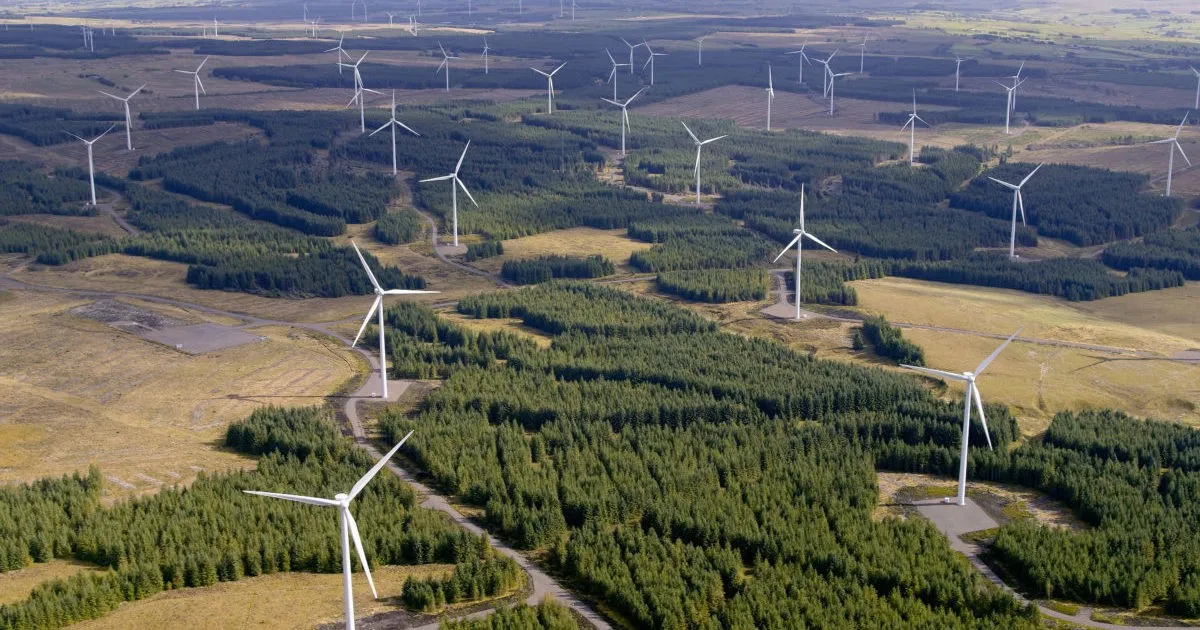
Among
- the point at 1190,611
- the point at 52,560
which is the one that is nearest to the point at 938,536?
the point at 1190,611

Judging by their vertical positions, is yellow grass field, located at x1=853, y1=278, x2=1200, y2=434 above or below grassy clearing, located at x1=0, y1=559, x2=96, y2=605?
A: below

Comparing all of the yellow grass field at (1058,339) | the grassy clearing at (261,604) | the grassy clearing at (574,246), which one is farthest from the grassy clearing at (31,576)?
the grassy clearing at (574,246)

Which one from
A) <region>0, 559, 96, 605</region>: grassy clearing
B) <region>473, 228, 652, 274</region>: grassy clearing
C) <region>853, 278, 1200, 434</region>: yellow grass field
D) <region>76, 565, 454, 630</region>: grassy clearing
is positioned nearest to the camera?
<region>76, 565, 454, 630</region>: grassy clearing

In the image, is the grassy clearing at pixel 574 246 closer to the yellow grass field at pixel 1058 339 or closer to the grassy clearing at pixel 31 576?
the yellow grass field at pixel 1058 339

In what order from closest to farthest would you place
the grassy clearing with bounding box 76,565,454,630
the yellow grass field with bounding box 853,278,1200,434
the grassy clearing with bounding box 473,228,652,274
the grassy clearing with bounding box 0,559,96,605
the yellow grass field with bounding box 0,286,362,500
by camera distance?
1. the grassy clearing with bounding box 76,565,454,630
2. the grassy clearing with bounding box 0,559,96,605
3. the yellow grass field with bounding box 0,286,362,500
4. the yellow grass field with bounding box 853,278,1200,434
5. the grassy clearing with bounding box 473,228,652,274

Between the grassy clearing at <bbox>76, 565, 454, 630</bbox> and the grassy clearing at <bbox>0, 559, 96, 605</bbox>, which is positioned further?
the grassy clearing at <bbox>0, 559, 96, 605</bbox>

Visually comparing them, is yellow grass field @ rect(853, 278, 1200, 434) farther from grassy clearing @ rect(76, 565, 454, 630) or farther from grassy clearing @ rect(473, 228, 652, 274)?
grassy clearing @ rect(76, 565, 454, 630)

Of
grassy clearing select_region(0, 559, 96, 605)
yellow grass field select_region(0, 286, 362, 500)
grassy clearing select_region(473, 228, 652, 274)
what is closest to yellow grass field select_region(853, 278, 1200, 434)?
grassy clearing select_region(473, 228, 652, 274)

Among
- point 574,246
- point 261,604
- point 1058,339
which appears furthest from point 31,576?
point 574,246

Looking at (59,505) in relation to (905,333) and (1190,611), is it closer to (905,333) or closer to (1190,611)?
(1190,611)
